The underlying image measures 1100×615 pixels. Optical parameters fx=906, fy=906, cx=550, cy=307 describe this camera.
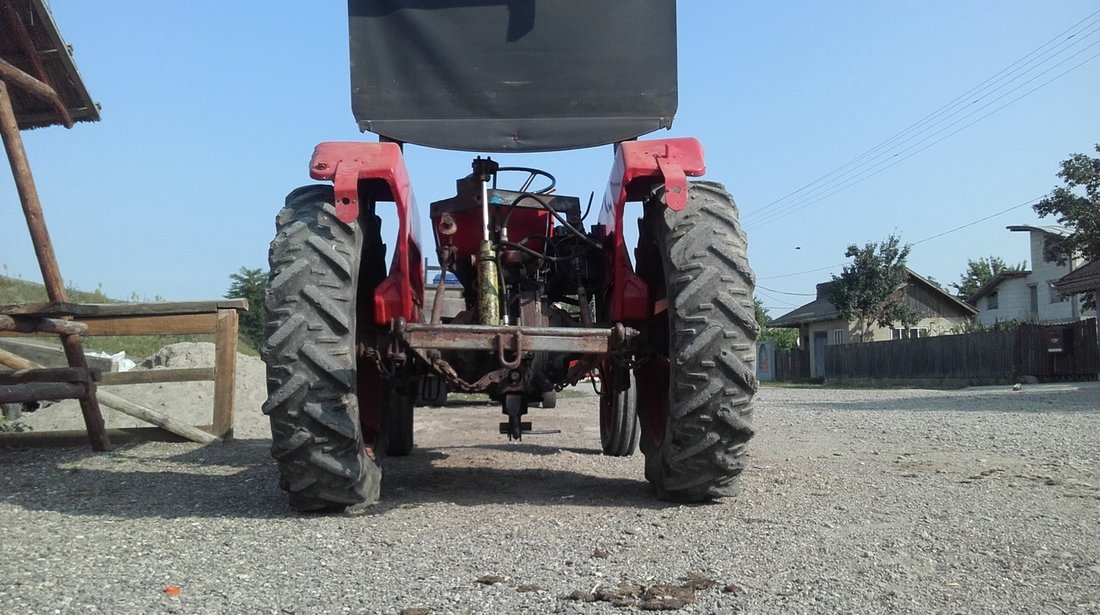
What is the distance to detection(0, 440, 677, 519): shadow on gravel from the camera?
16.3 feet

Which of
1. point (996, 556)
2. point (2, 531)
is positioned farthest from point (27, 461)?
point (996, 556)

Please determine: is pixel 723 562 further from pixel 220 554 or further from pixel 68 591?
pixel 68 591

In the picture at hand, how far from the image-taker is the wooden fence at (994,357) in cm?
2538

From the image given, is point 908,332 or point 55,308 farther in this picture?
point 908,332

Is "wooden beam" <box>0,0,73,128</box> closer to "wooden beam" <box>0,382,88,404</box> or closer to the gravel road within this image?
"wooden beam" <box>0,382,88,404</box>

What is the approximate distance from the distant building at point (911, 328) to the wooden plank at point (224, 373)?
1535 inches

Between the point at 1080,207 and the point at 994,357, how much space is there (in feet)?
16.4

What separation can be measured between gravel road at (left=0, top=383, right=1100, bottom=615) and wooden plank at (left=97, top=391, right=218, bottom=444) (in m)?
0.86

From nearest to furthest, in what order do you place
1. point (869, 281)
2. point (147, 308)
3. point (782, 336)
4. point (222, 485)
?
1. point (222, 485)
2. point (147, 308)
3. point (869, 281)
4. point (782, 336)

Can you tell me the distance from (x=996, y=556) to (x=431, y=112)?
3660 mm

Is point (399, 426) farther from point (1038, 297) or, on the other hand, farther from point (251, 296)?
point (1038, 297)

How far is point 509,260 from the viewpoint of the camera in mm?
5652

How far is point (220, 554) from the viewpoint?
371 centimetres

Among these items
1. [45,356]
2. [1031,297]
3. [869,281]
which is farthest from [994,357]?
[45,356]
